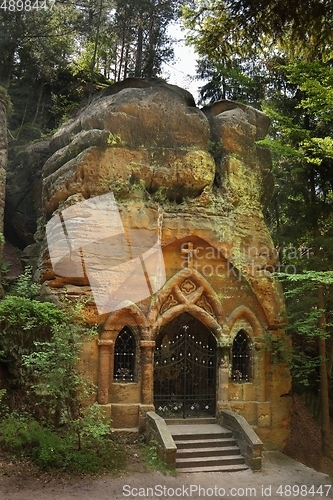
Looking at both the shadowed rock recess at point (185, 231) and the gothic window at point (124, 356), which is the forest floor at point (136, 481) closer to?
the shadowed rock recess at point (185, 231)

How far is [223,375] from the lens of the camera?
1246 cm

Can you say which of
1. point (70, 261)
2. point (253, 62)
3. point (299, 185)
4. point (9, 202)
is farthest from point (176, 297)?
point (253, 62)

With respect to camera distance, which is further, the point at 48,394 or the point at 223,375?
the point at 223,375

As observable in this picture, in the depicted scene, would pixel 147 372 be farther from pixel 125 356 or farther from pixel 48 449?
pixel 48 449

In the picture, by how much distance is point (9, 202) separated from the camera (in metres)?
19.1

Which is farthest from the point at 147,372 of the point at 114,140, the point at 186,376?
the point at 114,140

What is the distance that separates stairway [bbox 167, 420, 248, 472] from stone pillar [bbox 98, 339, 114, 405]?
189 cm

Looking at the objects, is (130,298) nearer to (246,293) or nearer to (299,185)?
(246,293)

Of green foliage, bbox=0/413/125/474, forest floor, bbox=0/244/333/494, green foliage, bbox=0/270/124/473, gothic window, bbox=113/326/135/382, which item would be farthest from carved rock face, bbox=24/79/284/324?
forest floor, bbox=0/244/333/494

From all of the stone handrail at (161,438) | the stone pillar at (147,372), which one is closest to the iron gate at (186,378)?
the stone pillar at (147,372)

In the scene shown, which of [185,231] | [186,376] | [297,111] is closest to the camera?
[185,231]

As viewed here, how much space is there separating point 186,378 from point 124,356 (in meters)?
2.33

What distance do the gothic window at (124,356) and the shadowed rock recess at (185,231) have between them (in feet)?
0.37

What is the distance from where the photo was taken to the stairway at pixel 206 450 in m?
10.2
